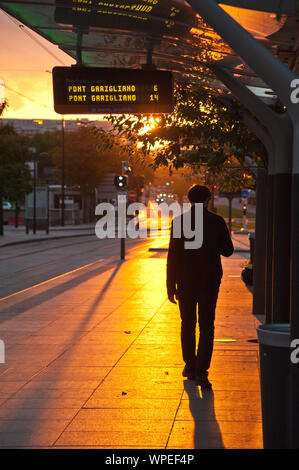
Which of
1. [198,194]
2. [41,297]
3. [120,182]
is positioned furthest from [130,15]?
[120,182]

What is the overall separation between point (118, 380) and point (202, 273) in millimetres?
1389

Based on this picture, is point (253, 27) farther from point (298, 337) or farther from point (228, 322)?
point (228, 322)

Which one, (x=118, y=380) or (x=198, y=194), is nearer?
(x=198, y=194)

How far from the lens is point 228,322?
12.0 metres

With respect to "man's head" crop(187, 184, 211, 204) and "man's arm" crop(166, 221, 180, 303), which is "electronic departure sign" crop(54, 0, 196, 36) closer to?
"man's head" crop(187, 184, 211, 204)

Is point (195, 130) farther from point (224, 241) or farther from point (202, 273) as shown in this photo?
point (202, 273)

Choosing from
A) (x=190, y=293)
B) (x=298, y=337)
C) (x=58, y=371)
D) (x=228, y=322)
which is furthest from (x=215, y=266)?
(x=228, y=322)

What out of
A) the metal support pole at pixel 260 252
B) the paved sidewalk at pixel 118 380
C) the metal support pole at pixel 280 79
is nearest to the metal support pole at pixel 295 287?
the metal support pole at pixel 280 79

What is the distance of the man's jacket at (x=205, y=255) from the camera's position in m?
7.54

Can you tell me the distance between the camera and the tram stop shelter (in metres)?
4.95

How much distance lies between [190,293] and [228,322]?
447cm

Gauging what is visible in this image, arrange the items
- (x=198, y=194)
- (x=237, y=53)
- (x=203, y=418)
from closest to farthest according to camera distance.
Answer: (x=237, y=53) → (x=203, y=418) → (x=198, y=194)

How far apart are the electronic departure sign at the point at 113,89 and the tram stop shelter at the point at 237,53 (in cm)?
20

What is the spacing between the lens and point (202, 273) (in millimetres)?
7551
